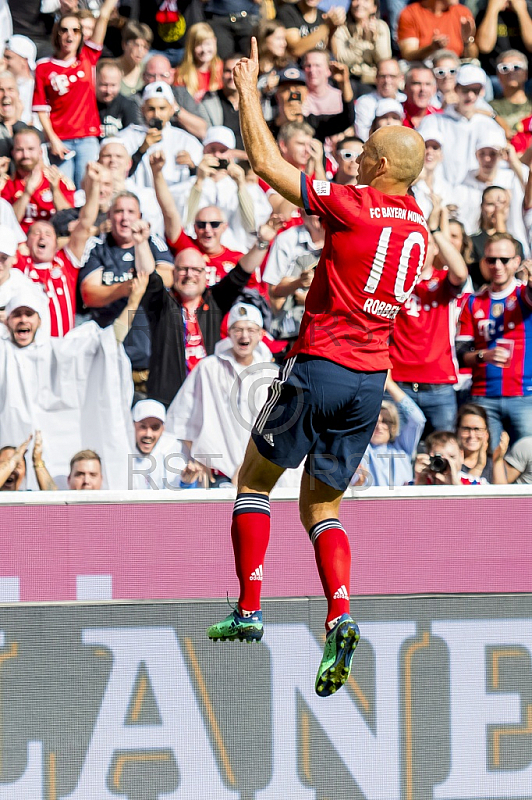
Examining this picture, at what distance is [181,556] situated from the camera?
507cm

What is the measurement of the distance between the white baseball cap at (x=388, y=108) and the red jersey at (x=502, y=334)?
60.2 inches

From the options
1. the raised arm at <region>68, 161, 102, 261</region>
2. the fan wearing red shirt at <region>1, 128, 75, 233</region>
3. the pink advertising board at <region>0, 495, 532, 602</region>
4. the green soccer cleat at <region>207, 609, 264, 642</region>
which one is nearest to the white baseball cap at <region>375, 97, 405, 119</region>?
the raised arm at <region>68, 161, 102, 261</region>

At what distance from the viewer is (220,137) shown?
7.37m

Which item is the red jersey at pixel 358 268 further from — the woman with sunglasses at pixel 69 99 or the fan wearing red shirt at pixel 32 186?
the woman with sunglasses at pixel 69 99

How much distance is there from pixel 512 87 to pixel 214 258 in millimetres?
2943

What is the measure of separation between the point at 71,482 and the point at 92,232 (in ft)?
5.47

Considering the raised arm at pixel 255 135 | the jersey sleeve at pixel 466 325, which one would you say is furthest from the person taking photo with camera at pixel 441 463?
the raised arm at pixel 255 135

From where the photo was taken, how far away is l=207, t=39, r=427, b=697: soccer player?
3.62m

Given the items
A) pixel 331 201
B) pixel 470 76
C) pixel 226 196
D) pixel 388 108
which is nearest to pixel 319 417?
pixel 331 201

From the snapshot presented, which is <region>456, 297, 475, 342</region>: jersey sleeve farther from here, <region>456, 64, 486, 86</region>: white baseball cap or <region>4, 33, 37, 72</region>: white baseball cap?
<region>4, 33, 37, 72</region>: white baseball cap

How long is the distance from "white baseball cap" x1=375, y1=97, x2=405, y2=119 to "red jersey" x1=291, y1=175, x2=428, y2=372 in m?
3.95

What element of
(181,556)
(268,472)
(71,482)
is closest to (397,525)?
(181,556)

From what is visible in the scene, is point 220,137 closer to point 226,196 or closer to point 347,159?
point 226,196

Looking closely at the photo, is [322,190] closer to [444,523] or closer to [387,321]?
[387,321]
